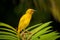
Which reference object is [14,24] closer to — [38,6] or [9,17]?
[9,17]

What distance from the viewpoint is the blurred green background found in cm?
108

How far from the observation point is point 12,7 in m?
1.10

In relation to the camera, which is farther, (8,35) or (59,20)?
(59,20)

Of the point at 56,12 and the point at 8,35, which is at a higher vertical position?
the point at 56,12

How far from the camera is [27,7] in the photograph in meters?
1.10

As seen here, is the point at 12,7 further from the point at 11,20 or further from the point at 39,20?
the point at 39,20

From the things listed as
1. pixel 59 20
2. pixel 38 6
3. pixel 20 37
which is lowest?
pixel 20 37

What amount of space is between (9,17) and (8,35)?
452 millimetres

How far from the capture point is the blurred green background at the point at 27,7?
3.54ft

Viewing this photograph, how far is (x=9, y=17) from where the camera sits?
1.09 m

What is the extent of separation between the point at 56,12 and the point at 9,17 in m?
0.32

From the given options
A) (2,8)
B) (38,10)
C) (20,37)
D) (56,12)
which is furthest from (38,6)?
(20,37)

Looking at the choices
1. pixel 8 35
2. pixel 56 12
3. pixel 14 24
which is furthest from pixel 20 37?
pixel 56 12

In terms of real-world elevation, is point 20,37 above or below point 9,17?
below
